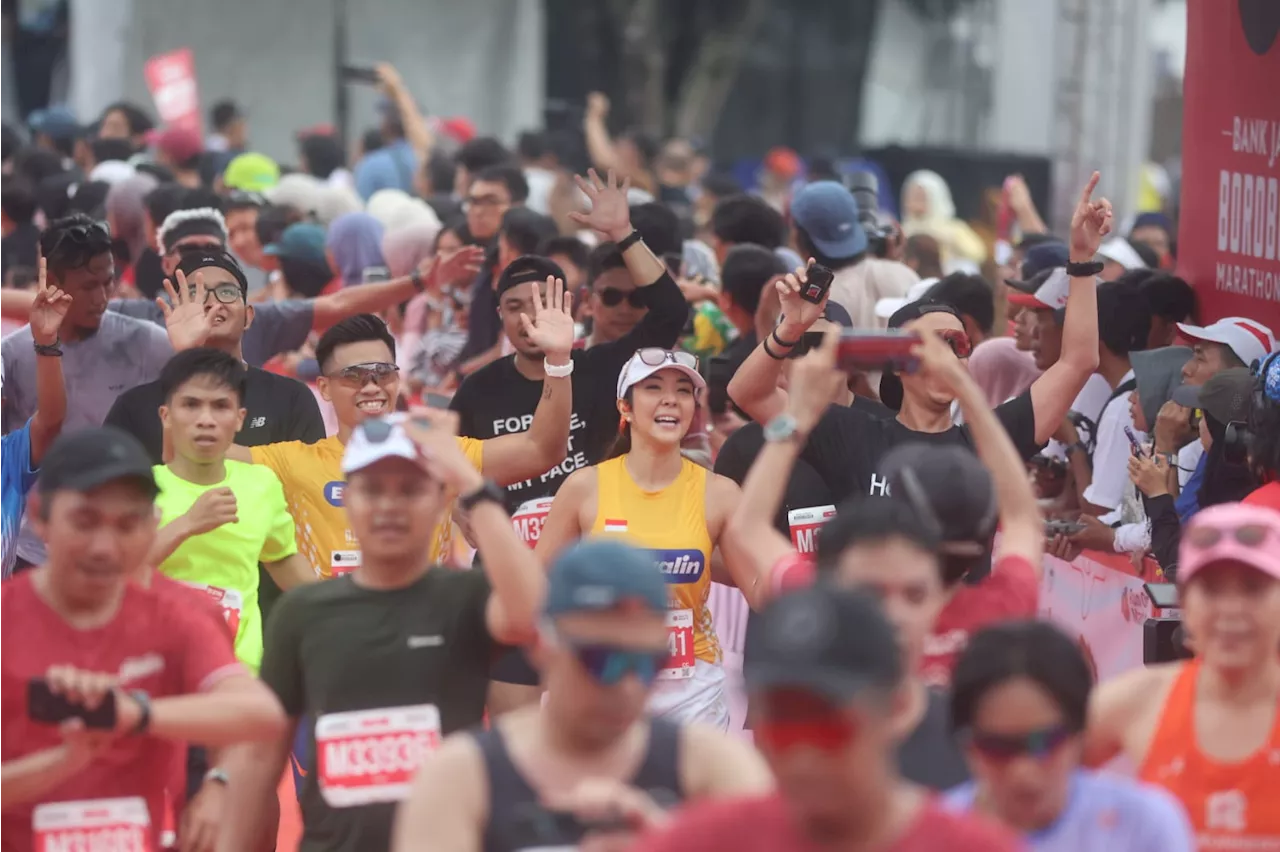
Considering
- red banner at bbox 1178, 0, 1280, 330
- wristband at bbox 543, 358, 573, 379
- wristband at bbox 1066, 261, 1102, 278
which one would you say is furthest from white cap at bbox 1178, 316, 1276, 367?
wristband at bbox 543, 358, 573, 379

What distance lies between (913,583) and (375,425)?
1.32m

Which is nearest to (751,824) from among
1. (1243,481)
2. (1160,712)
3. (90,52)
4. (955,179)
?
(1160,712)

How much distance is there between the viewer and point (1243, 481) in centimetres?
666

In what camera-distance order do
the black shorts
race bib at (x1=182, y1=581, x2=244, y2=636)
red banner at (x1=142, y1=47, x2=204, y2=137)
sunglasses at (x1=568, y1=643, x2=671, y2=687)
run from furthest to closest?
red banner at (x1=142, y1=47, x2=204, y2=137) < race bib at (x1=182, y1=581, x2=244, y2=636) < the black shorts < sunglasses at (x1=568, y1=643, x2=671, y2=687)

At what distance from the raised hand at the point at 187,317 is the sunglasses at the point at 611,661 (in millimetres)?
3901

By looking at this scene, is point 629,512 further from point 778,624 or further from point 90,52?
point 90,52

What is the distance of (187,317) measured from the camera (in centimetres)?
727

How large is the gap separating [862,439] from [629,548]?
281 centimetres

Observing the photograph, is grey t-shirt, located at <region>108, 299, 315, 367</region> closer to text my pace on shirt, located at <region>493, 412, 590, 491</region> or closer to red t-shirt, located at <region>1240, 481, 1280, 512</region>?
text my pace on shirt, located at <region>493, 412, 590, 491</region>

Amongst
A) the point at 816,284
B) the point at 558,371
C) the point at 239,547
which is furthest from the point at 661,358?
the point at 239,547

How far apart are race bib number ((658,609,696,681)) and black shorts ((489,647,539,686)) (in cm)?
45

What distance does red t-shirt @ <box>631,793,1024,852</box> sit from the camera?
9.52 ft

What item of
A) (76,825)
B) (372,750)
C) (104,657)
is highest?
(104,657)

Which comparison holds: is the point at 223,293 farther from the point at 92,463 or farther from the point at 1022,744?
the point at 1022,744
